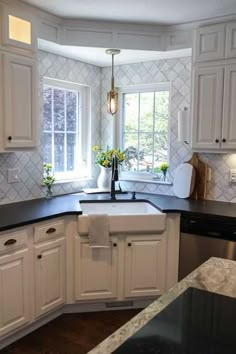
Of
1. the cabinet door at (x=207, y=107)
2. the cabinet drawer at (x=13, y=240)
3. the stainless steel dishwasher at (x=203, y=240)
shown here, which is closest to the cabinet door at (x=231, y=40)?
the cabinet door at (x=207, y=107)

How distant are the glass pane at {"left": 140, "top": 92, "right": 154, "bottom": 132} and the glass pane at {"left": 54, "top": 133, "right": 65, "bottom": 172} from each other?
0.89m

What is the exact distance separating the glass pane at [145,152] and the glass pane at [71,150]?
74cm

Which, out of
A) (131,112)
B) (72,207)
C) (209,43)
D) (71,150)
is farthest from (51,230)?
(209,43)

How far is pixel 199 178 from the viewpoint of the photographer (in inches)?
135

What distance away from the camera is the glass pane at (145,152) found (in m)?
3.86

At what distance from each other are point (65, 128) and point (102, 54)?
85cm

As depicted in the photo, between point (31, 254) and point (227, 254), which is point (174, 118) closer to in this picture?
point (227, 254)

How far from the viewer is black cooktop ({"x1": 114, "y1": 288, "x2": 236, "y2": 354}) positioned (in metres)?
0.96

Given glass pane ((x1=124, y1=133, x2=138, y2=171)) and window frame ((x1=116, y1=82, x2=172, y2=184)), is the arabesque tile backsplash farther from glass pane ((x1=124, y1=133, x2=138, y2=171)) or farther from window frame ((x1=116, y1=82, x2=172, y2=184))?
glass pane ((x1=124, y1=133, x2=138, y2=171))

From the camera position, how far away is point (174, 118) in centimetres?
360

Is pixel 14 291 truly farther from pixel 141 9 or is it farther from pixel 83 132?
pixel 141 9

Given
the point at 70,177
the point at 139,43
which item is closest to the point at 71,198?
the point at 70,177

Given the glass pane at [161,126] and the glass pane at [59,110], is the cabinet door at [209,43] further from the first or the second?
the glass pane at [59,110]

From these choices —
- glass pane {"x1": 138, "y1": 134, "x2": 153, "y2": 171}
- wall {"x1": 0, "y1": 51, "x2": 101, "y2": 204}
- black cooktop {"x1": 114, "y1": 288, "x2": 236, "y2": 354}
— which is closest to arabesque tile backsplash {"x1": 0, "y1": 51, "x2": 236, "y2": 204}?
wall {"x1": 0, "y1": 51, "x2": 101, "y2": 204}
